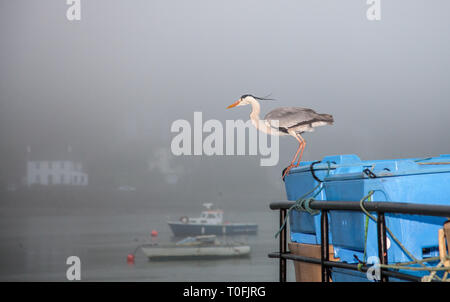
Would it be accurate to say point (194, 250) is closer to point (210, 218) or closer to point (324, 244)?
point (210, 218)

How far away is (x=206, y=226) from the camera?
3839 inches

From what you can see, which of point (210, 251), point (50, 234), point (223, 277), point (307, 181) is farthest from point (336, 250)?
point (50, 234)

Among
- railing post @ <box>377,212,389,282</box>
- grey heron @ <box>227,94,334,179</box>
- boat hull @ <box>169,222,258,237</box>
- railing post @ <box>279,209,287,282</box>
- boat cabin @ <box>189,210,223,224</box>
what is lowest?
boat hull @ <box>169,222,258,237</box>

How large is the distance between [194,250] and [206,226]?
17.1m

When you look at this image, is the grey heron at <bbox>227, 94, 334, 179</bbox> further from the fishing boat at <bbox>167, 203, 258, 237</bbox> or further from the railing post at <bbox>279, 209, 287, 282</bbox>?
the fishing boat at <bbox>167, 203, 258, 237</bbox>

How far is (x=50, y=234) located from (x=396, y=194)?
129 metres

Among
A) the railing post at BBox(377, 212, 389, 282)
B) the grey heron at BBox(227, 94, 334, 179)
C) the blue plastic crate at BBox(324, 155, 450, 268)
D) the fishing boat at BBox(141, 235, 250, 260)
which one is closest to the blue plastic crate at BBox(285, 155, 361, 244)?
the blue plastic crate at BBox(324, 155, 450, 268)

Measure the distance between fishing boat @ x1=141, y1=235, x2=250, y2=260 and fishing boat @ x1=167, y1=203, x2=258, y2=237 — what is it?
1079 cm

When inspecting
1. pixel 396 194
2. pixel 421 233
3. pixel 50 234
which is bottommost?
pixel 50 234

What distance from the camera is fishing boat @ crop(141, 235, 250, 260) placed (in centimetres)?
7884

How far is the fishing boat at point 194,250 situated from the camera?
259 feet

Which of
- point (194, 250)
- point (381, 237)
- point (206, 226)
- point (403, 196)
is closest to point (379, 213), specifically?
point (381, 237)
